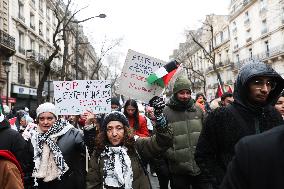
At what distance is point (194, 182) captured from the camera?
461 cm

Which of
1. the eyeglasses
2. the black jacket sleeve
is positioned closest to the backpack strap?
the black jacket sleeve

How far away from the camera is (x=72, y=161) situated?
4.06 m

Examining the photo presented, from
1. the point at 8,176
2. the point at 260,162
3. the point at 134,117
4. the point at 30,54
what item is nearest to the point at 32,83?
the point at 30,54

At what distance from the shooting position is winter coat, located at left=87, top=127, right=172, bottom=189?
3.38 m

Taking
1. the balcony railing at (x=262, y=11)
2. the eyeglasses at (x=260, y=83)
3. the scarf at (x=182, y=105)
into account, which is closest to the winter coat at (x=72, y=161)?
the scarf at (x=182, y=105)

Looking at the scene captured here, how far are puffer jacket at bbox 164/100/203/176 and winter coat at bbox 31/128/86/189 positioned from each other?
1.13 m

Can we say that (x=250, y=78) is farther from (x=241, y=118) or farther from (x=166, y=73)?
(x=166, y=73)

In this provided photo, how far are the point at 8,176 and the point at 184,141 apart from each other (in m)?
2.64

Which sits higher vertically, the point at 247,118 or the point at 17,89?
the point at 17,89

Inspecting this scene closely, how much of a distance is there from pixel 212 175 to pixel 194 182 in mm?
1669

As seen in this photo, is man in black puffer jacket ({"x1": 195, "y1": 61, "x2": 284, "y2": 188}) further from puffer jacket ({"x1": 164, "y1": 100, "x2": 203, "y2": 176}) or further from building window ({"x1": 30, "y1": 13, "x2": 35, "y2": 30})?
building window ({"x1": 30, "y1": 13, "x2": 35, "y2": 30})

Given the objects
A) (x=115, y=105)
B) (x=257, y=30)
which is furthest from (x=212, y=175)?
(x=257, y=30)

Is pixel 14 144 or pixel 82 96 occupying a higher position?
pixel 82 96

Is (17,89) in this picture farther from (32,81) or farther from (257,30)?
(257,30)
